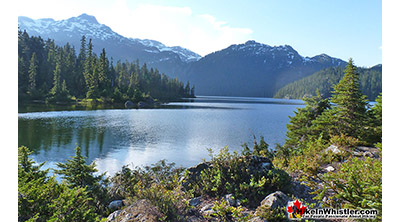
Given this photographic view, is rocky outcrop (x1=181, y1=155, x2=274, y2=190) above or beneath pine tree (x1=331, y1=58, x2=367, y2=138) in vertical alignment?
beneath

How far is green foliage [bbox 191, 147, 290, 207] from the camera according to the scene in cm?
672

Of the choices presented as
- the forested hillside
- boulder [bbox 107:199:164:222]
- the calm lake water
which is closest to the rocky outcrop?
boulder [bbox 107:199:164:222]

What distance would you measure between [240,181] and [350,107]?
10968 millimetres

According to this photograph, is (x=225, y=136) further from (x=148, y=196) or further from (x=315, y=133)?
(x=148, y=196)

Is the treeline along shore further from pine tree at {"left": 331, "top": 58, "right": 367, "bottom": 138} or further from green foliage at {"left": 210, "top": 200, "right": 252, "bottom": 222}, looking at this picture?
pine tree at {"left": 331, "top": 58, "right": 367, "bottom": 138}

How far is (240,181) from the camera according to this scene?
7336 millimetres

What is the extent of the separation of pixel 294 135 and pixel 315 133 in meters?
2.27

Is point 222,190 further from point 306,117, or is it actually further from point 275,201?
point 306,117

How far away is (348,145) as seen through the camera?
12453 millimetres

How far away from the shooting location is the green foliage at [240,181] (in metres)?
6.72

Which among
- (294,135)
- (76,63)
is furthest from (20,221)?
(76,63)

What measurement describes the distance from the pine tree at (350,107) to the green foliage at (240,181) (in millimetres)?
9161

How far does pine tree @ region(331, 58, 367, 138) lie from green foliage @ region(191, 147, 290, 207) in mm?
9161
